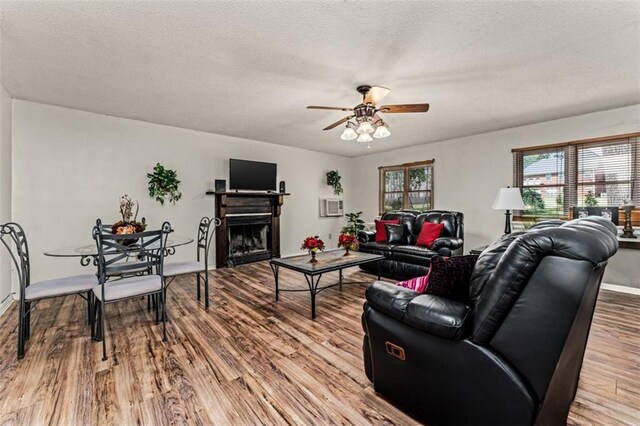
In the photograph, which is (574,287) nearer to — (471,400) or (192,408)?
(471,400)

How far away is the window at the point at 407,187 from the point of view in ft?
20.1

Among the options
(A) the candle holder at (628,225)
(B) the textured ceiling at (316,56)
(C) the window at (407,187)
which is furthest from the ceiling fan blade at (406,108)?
(C) the window at (407,187)

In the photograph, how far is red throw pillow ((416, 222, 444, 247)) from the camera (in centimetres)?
447

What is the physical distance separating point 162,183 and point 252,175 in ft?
5.26

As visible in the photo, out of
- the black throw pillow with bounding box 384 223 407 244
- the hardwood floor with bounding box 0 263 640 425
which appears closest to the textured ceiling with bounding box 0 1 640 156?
the black throw pillow with bounding box 384 223 407 244

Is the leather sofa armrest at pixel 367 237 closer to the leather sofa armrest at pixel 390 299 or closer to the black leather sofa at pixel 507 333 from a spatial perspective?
the leather sofa armrest at pixel 390 299

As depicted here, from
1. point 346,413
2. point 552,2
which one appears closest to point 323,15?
point 552,2

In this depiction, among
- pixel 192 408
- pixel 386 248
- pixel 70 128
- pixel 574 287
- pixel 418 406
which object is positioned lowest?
pixel 192 408

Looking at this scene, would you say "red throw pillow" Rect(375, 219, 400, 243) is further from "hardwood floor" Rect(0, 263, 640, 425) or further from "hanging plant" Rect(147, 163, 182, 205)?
"hanging plant" Rect(147, 163, 182, 205)

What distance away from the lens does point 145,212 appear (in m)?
4.50

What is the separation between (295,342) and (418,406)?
1179mm

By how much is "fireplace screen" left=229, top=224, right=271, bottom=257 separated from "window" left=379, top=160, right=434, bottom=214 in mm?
2920

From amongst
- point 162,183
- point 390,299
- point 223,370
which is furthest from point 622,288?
point 162,183

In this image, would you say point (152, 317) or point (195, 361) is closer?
point (195, 361)
